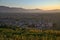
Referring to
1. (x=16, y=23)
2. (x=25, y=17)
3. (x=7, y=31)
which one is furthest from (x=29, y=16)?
(x=7, y=31)

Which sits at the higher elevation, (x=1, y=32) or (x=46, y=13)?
(x=46, y=13)

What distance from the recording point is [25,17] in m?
2.32

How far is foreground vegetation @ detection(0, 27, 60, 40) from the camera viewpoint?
219 cm

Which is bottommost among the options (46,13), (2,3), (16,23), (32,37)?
(32,37)

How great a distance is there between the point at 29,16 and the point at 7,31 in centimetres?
40

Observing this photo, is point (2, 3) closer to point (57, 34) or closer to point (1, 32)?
point (1, 32)

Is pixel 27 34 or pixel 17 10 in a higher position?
pixel 17 10

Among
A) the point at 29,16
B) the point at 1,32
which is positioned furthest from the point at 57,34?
the point at 1,32

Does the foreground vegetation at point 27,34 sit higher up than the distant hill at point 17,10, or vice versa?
the distant hill at point 17,10

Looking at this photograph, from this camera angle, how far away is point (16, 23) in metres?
2.32

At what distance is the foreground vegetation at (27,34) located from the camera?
7.19 feet

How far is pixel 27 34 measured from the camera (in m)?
2.25

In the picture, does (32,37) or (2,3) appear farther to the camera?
(2,3)

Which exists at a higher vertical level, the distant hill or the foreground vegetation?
the distant hill
